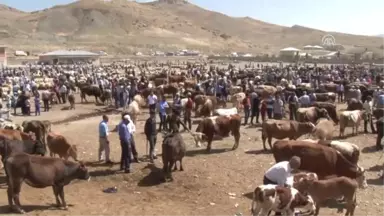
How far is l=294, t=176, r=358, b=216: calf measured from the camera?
10.5 m

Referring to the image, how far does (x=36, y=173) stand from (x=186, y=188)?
4.00 metres

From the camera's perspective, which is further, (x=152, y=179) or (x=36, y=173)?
(x=152, y=179)

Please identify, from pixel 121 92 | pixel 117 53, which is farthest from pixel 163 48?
pixel 121 92

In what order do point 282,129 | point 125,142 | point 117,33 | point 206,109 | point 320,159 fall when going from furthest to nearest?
point 117,33
point 206,109
point 282,129
point 125,142
point 320,159

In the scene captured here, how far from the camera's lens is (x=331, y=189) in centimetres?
1067

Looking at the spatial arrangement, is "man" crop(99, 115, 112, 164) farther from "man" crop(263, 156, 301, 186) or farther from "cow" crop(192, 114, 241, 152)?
"man" crop(263, 156, 301, 186)

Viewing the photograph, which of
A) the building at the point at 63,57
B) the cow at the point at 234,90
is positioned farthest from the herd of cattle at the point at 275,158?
the building at the point at 63,57

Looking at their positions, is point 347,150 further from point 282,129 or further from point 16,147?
point 16,147

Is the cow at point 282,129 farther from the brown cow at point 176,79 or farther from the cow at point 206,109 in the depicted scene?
the brown cow at point 176,79

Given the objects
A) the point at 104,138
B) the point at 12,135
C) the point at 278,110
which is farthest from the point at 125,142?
the point at 278,110

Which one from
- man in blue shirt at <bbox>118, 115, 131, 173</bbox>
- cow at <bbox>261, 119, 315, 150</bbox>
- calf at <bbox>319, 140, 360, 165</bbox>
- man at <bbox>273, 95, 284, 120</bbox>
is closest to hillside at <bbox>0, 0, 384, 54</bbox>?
man at <bbox>273, 95, 284, 120</bbox>

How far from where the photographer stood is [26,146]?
1402cm

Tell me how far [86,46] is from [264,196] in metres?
105

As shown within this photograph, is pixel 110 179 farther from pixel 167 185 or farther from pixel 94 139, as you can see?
pixel 94 139
